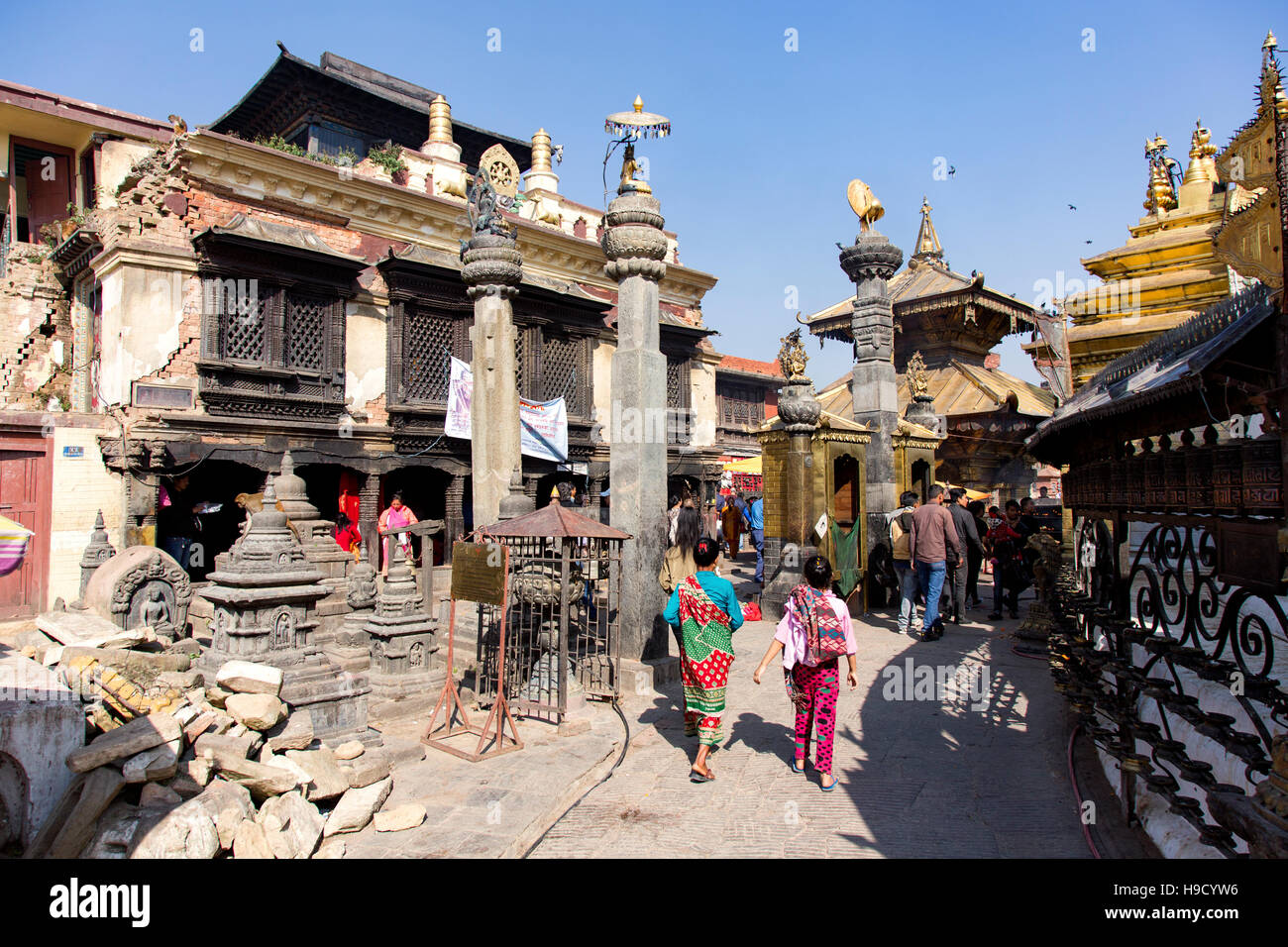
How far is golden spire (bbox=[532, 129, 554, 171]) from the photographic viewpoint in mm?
23109

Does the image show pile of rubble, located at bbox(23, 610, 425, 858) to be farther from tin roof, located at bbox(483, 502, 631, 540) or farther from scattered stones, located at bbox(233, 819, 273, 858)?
tin roof, located at bbox(483, 502, 631, 540)

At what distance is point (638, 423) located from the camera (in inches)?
326

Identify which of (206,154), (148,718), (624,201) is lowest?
(148,718)

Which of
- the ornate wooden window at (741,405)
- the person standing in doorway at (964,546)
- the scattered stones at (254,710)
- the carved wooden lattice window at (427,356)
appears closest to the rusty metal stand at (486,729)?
the scattered stones at (254,710)

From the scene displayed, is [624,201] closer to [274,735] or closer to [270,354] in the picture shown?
[274,735]

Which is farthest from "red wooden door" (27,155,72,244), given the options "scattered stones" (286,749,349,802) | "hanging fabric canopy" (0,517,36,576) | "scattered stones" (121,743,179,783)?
"scattered stones" (121,743,179,783)

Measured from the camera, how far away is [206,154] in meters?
14.1

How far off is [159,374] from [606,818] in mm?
12878

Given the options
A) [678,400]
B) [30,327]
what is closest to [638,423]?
[678,400]

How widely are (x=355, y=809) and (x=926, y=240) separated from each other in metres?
30.1

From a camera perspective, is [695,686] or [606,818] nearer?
[606,818]

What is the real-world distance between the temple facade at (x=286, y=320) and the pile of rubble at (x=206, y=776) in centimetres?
457

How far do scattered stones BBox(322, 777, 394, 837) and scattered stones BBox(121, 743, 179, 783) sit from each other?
3.17 feet

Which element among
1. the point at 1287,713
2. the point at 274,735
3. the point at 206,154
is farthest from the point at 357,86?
the point at 1287,713
